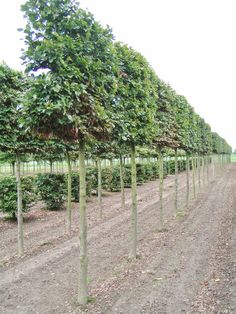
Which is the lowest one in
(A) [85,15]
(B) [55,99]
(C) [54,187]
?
(C) [54,187]

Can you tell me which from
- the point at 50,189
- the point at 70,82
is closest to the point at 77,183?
the point at 50,189

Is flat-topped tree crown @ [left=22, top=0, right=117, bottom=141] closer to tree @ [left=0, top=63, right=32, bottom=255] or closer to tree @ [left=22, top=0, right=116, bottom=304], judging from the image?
tree @ [left=22, top=0, right=116, bottom=304]

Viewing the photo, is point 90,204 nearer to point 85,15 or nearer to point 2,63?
point 2,63

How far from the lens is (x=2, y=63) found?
28.2ft

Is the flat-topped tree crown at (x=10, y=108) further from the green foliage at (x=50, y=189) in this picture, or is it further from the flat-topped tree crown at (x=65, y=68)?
the green foliage at (x=50, y=189)

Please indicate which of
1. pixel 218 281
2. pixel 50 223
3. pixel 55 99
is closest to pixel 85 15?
pixel 55 99

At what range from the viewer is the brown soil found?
5.77 metres

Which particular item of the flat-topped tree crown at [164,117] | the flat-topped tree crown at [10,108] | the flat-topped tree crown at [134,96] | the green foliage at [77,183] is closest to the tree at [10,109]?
the flat-topped tree crown at [10,108]

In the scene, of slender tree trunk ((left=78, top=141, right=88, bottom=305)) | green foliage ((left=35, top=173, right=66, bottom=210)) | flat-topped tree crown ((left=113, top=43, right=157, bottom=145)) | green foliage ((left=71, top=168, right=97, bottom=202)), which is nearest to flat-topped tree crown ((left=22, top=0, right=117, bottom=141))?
slender tree trunk ((left=78, top=141, right=88, bottom=305))

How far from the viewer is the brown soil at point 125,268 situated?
577 centimetres

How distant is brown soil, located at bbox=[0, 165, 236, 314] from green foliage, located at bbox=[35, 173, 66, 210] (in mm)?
2888

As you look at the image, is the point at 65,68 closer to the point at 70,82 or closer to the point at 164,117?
the point at 70,82

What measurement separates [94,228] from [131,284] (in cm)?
587

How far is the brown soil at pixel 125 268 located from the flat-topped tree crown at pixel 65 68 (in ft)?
9.67
